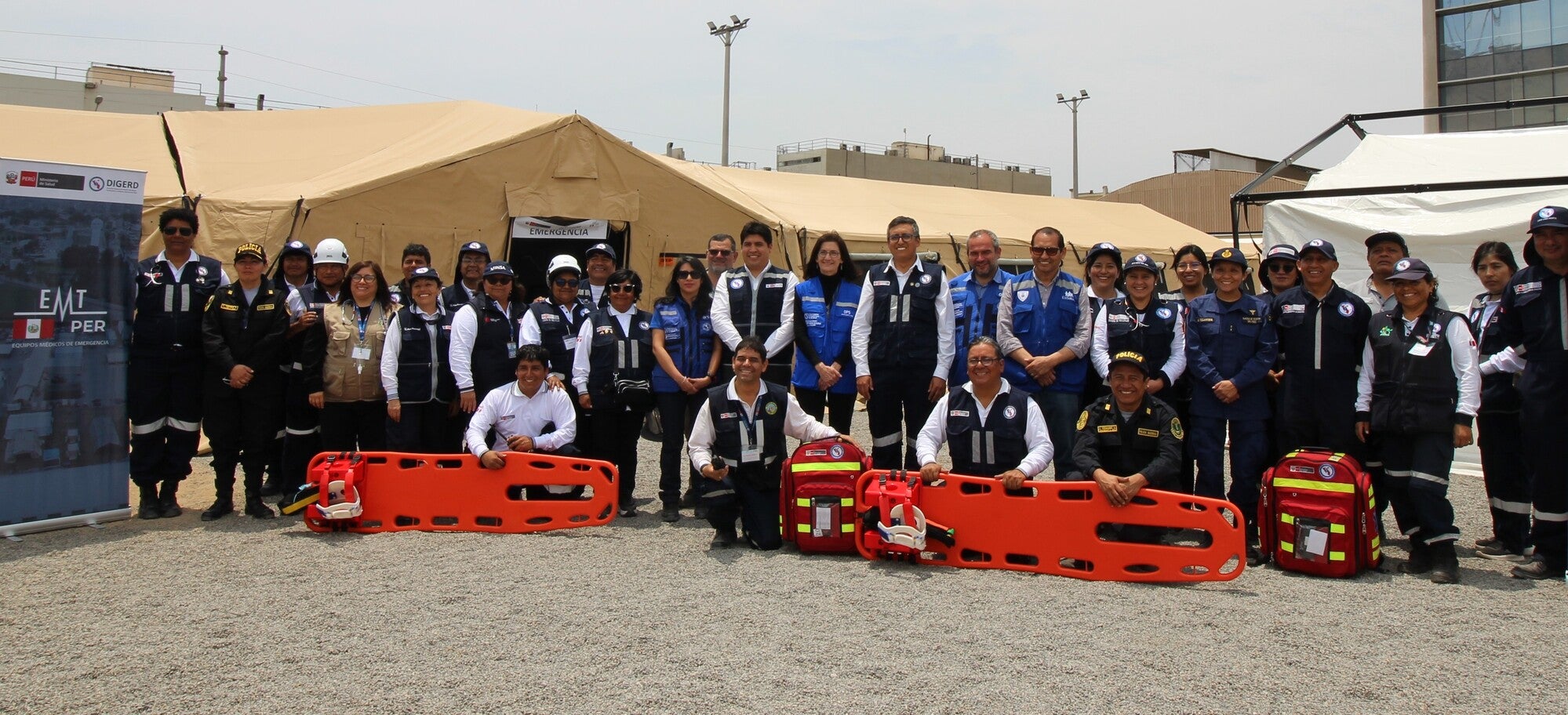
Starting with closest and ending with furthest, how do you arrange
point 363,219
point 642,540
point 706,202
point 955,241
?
point 642,540 → point 363,219 → point 706,202 → point 955,241

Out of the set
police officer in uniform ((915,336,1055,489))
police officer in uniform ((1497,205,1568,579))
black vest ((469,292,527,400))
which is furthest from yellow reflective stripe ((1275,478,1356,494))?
black vest ((469,292,527,400))

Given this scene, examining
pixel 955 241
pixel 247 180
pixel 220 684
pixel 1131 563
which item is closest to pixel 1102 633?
pixel 1131 563

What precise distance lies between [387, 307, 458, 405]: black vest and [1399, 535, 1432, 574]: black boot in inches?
217

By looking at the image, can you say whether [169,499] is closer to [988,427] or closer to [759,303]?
[759,303]

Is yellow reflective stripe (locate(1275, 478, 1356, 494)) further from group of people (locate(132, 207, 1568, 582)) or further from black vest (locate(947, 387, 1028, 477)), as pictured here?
black vest (locate(947, 387, 1028, 477))

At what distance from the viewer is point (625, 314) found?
6582 millimetres

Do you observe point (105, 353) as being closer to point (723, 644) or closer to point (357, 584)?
point (357, 584)

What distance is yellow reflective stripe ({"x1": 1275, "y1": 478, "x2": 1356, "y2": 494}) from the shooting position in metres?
4.89

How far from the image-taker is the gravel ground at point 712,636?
328 cm

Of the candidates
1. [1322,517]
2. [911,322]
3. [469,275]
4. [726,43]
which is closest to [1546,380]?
[1322,517]

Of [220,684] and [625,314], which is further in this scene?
[625,314]

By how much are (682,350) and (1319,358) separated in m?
3.75

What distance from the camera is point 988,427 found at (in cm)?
538

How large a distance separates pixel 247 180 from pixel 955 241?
958cm
